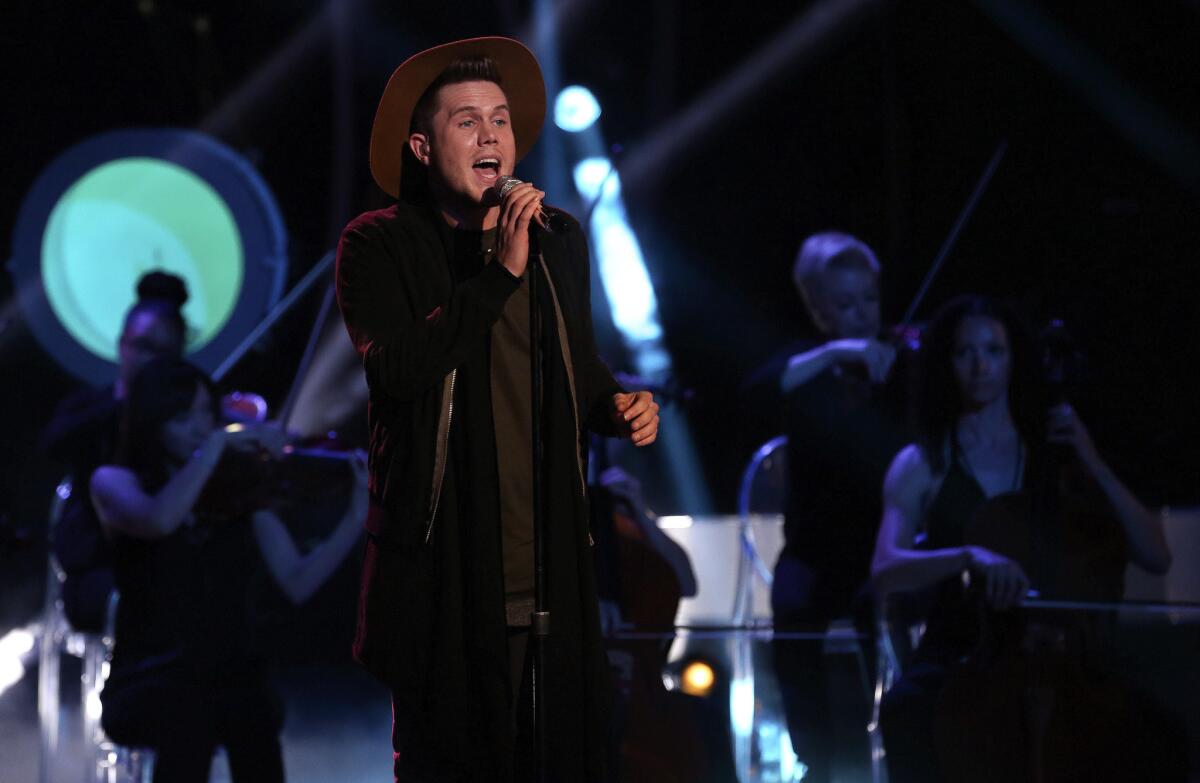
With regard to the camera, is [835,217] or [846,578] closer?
[846,578]

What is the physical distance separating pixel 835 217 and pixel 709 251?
0.55 metres

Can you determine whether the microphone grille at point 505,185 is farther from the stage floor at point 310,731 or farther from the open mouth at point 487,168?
the stage floor at point 310,731

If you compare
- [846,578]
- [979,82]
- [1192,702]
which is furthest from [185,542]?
[979,82]

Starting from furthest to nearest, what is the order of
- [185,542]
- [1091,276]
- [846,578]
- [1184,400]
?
[1091,276]
[1184,400]
[846,578]
[185,542]

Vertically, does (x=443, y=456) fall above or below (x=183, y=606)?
above

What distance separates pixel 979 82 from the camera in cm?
502

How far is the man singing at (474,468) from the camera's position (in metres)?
1.69

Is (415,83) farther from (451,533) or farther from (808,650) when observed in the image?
(808,650)

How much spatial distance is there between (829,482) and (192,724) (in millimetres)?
1739

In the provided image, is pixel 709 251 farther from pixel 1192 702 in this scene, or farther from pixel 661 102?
pixel 1192 702

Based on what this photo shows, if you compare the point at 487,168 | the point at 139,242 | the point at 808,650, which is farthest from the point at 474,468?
the point at 139,242

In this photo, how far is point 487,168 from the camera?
6.25 feet

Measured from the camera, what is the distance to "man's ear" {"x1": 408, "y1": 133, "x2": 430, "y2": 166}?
197 cm

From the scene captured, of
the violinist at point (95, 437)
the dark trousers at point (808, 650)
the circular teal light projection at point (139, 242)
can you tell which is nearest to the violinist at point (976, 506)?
the dark trousers at point (808, 650)
